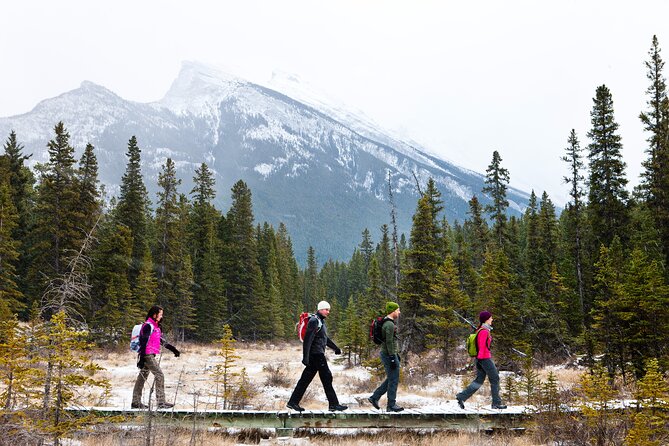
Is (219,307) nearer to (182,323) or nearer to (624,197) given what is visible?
(182,323)

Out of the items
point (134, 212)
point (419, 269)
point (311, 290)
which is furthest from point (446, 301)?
point (311, 290)

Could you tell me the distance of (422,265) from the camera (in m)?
27.4

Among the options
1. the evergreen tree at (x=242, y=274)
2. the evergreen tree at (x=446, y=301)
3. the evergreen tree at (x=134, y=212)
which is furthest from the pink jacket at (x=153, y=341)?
the evergreen tree at (x=242, y=274)

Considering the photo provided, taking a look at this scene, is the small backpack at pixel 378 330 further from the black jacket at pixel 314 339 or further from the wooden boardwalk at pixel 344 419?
the wooden boardwalk at pixel 344 419

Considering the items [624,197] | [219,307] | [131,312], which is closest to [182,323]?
[219,307]

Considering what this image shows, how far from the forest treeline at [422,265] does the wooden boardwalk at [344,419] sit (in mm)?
3245

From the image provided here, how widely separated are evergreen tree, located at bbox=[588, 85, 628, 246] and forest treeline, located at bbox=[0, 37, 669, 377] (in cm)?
8

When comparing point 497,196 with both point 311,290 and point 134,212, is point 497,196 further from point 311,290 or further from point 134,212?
point 311,290

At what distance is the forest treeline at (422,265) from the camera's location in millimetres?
17641

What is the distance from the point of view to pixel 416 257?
27516mm

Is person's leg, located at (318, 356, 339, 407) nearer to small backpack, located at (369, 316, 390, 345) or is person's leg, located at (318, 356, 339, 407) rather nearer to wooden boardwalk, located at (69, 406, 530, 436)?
wooden boardwalk, located at (69, 406, 530, 436)

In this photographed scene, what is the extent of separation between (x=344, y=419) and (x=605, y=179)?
95.6ft

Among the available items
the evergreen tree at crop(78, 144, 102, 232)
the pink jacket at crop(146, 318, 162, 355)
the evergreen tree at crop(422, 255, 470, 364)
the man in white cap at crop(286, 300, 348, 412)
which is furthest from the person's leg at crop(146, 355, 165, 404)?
the evergreen tree at crop(78, 144, 102, 232)

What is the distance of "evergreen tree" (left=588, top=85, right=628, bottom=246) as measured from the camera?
101 feet
